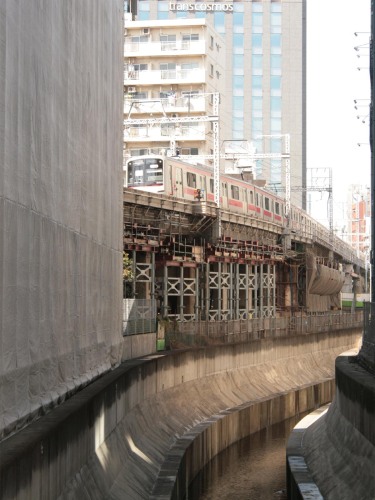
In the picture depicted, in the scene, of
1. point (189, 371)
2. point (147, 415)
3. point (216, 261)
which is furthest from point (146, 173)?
point (147, 415)

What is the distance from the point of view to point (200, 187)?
58.3 metres

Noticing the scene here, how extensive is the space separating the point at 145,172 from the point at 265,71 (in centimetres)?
9763

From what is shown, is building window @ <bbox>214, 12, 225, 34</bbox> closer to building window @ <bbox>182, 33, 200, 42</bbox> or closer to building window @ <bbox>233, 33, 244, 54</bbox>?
building window @ <bbox>233, 33, 244, 54</bbox>

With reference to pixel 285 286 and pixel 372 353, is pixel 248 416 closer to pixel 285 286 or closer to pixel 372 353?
pixel 372 353

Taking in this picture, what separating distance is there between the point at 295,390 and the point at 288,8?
378 ft

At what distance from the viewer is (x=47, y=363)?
1580 centimetres

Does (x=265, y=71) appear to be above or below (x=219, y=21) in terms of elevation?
below

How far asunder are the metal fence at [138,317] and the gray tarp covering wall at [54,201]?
3.93m

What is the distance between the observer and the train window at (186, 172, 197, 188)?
56.9m

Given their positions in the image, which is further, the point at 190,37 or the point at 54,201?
the point at 190,37

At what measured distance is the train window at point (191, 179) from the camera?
5688 cm

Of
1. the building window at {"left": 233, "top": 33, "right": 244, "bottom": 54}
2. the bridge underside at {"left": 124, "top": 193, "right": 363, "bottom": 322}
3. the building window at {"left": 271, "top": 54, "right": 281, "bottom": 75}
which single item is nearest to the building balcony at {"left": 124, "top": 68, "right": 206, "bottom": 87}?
the bridge underside at {"left": 124, "top": 193, "right": 363, "bottom": 322}

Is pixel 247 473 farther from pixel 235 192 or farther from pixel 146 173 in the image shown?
pixel 235 192

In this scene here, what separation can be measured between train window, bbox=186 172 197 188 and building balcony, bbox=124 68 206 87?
138ft
